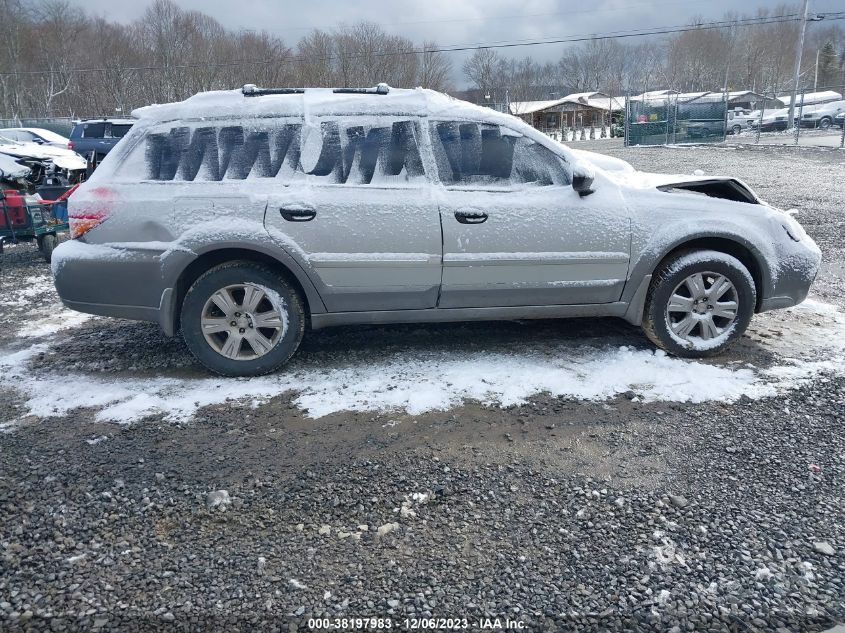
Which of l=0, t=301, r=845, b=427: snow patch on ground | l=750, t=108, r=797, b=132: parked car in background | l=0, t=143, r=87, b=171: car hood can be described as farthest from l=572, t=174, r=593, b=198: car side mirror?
l=750, t=108, r=797, b=132: parked car in background

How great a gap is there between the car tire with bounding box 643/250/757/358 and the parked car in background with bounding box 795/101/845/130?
3908 centimetres

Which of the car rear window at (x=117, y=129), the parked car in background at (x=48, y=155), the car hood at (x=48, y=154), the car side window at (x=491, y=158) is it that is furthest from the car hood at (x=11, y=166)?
the car side window at (x=491, y=158)

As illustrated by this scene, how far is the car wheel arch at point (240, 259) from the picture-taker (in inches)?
168

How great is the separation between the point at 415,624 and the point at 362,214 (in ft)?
8.71

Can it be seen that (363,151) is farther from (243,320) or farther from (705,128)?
(705,128)

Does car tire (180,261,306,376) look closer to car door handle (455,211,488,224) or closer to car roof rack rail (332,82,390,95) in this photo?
car door handle (455,211,488,224)

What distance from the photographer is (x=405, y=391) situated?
416 centimetres

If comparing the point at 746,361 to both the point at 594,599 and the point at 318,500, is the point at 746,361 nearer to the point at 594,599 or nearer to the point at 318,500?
the point at 594,599

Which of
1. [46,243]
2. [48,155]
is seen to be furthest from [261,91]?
[48,155]

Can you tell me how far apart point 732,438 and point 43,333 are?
5.37 meters

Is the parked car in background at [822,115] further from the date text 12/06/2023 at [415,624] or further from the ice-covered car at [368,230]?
the date text 12/06/2023 at [415,624]

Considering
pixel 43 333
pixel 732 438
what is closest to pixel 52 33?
pixel 43 333

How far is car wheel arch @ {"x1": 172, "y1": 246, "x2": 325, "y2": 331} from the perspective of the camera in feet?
14.0

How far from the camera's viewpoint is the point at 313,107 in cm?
438
